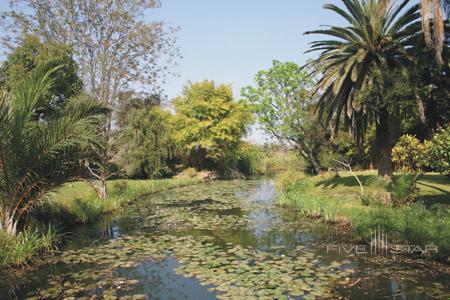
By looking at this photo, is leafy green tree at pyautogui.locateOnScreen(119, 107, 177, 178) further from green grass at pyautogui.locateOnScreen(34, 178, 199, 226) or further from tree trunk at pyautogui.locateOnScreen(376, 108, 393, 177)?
tree trunk at pyautogui.locateOnScreen(376, 108, 393, 177)

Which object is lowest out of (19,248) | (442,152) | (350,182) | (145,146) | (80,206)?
(19,248)

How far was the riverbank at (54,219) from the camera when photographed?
827cm

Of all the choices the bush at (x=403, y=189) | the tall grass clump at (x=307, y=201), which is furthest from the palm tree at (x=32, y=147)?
the bush at (x=403, y=189)

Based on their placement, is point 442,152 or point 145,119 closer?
point 442,152

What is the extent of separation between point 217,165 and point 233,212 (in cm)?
2410

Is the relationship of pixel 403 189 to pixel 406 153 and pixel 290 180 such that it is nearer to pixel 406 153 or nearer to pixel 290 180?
pixel 290 180

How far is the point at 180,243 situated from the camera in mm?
10398

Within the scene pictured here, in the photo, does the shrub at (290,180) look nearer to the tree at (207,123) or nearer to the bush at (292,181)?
the bush at (292,181)

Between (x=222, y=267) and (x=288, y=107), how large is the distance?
30380mm

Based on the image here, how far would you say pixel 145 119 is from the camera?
3073cm

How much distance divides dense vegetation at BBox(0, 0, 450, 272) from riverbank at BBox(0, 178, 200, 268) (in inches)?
1.8

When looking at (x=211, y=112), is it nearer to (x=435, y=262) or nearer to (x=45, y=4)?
(x=45, y=4)

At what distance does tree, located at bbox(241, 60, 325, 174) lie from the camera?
35062mm

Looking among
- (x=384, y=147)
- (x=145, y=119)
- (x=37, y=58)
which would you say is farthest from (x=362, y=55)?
(x=145, y=119)
